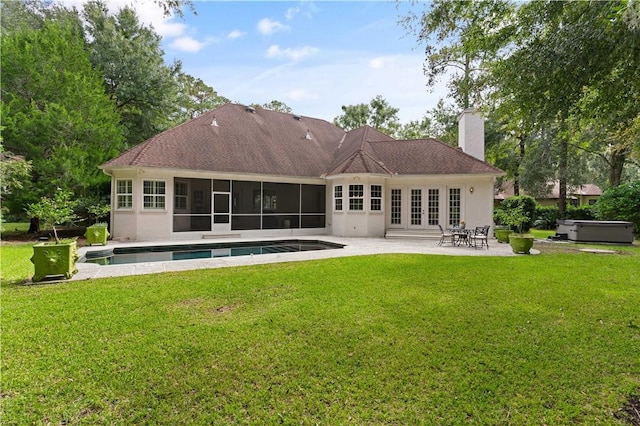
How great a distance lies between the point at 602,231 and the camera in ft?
46.4

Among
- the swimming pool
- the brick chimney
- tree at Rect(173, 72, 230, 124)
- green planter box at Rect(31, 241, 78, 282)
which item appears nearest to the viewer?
green planter box at Rect(31, 241, 78, 282)

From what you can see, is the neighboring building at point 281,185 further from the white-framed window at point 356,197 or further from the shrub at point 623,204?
the shrub at point 623,204

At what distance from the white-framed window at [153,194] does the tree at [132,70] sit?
848 cm

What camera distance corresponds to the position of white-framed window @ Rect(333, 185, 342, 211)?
53.9 ft

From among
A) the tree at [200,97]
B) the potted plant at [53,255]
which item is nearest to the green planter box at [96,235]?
the potted plant at [53,255]

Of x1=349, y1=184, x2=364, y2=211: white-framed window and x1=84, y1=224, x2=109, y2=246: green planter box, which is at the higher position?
x1=349, y1=184, x2=364, y2=211: white-framed window

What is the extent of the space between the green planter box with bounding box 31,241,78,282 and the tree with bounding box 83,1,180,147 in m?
15.6

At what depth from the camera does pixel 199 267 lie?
26.5ft

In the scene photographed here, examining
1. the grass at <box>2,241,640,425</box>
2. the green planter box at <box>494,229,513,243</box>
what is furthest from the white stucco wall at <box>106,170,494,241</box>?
the grass at <box>2,241,640,425</box>

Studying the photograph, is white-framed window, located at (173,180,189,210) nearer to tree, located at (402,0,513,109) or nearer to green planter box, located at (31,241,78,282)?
green planter box, located at (31,241,78,282)

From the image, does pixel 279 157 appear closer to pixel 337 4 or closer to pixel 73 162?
pixel 73 162

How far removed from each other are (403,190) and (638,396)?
14.1 meters

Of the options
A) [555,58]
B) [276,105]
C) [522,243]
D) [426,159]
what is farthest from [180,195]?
[276,105]

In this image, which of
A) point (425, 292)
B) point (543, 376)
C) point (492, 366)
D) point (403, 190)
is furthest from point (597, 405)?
point (403, 190)
